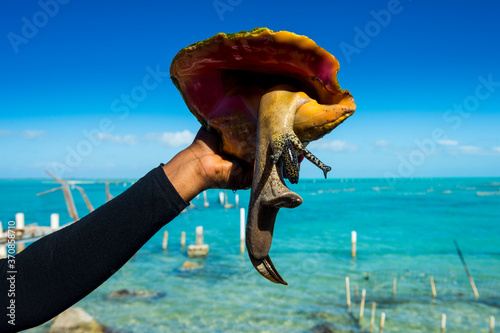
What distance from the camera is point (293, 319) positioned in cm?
1241

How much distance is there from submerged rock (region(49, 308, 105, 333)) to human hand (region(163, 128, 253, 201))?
35.3ft

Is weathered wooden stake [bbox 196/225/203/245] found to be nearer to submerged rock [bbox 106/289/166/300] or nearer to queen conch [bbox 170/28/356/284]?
submerged rock [bbox 106/289/166/300]

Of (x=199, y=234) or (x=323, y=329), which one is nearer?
(x=323, y=329)

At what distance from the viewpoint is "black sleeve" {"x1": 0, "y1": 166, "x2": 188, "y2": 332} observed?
3.42 feet

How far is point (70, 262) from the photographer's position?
3.43ft

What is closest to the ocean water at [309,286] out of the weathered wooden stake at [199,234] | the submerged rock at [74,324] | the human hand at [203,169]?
the human hand at [203,169]

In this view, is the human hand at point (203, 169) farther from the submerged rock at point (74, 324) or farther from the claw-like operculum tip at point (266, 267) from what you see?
the submerged rock at point (74, 324)

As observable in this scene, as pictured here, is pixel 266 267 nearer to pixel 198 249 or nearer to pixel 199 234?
pixel 199 234

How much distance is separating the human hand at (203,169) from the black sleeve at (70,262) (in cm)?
16

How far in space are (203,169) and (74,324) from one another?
11.0m

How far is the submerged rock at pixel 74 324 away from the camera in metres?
10.2

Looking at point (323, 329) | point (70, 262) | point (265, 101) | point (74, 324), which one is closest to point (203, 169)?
point (265, 101)

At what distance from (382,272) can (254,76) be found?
20541mm

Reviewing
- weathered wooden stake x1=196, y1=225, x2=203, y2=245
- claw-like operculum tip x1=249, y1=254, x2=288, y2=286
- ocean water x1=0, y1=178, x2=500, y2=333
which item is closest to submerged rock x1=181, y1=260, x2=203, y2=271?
ocean water x1=0, y1=178, x2=500, y2=333
